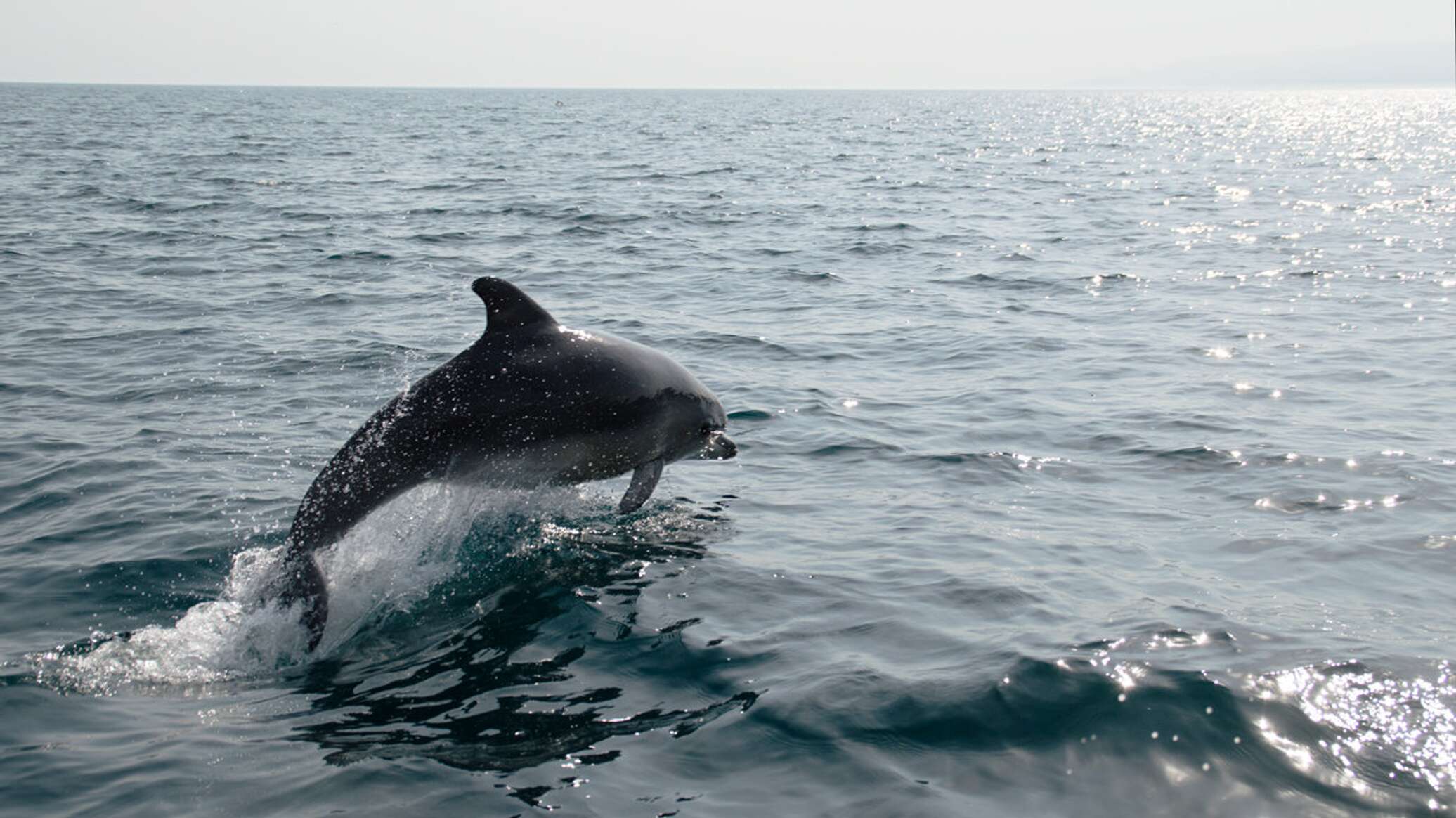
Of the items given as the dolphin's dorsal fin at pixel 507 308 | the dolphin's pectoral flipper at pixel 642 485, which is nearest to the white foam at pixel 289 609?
the dolphin's pectoral flipper at pixel 642 485

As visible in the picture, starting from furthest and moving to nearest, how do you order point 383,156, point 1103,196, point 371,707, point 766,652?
1. point 383,156
2. point 1103,196
3. point 766,652
4. point 371,707

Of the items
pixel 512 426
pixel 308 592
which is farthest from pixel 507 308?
pixel 308 592

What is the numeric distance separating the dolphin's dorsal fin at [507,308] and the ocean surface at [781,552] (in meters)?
1.17

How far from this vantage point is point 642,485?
9125 mm

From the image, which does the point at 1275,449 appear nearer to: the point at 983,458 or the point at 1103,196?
the point at 983,458

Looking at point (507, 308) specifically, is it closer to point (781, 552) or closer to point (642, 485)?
point (642, 485)

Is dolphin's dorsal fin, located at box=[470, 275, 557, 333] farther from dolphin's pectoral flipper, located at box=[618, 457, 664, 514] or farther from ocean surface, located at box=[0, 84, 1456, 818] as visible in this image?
dolphin's pectoral flipper, located at box=[618, 457, 664, 514]

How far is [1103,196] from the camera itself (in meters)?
38.2

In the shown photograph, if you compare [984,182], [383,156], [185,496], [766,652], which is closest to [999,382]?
[766,652]

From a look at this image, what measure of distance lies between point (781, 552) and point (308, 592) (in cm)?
337

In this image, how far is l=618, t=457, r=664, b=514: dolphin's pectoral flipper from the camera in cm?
903

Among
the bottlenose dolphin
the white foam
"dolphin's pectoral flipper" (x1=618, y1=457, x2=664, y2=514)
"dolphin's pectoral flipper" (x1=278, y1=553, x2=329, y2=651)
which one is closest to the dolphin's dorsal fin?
the bottlenose dolphin

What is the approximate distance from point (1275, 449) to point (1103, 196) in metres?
28.3

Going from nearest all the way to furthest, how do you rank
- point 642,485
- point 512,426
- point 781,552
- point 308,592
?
1. point 308,592
2. point 512,426
3. point 642,485
4. point 781,552
